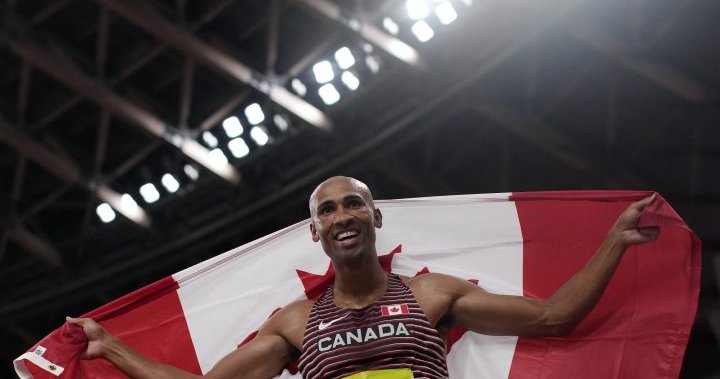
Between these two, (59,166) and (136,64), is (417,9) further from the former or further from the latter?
(59,166)

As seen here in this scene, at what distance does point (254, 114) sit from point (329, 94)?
1.95 ft

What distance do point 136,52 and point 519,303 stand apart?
5148 mm

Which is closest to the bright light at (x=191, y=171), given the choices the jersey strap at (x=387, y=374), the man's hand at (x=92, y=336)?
the man's hand at (x=92, y=336)

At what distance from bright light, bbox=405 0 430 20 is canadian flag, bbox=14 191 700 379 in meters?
3.29

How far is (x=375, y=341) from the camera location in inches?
101

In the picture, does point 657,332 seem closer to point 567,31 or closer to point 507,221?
point 507,221

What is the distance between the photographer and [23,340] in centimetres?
938

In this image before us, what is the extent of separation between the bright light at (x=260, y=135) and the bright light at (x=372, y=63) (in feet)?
2.98

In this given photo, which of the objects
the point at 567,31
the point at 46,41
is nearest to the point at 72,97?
the point at 46,41

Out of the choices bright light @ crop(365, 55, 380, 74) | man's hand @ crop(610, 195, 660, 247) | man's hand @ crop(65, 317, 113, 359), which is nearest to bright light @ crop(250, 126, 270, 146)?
bright light @ crop(365, 55, 380, 74)

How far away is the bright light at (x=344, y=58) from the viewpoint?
6773 mm

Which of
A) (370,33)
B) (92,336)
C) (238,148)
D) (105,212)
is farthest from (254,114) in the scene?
(92,336)

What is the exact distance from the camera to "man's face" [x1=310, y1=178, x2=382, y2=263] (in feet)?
8.79

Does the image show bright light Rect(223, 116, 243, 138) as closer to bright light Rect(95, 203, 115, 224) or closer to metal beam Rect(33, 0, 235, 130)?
metal beam Rect(33, 0, 235, 130)
